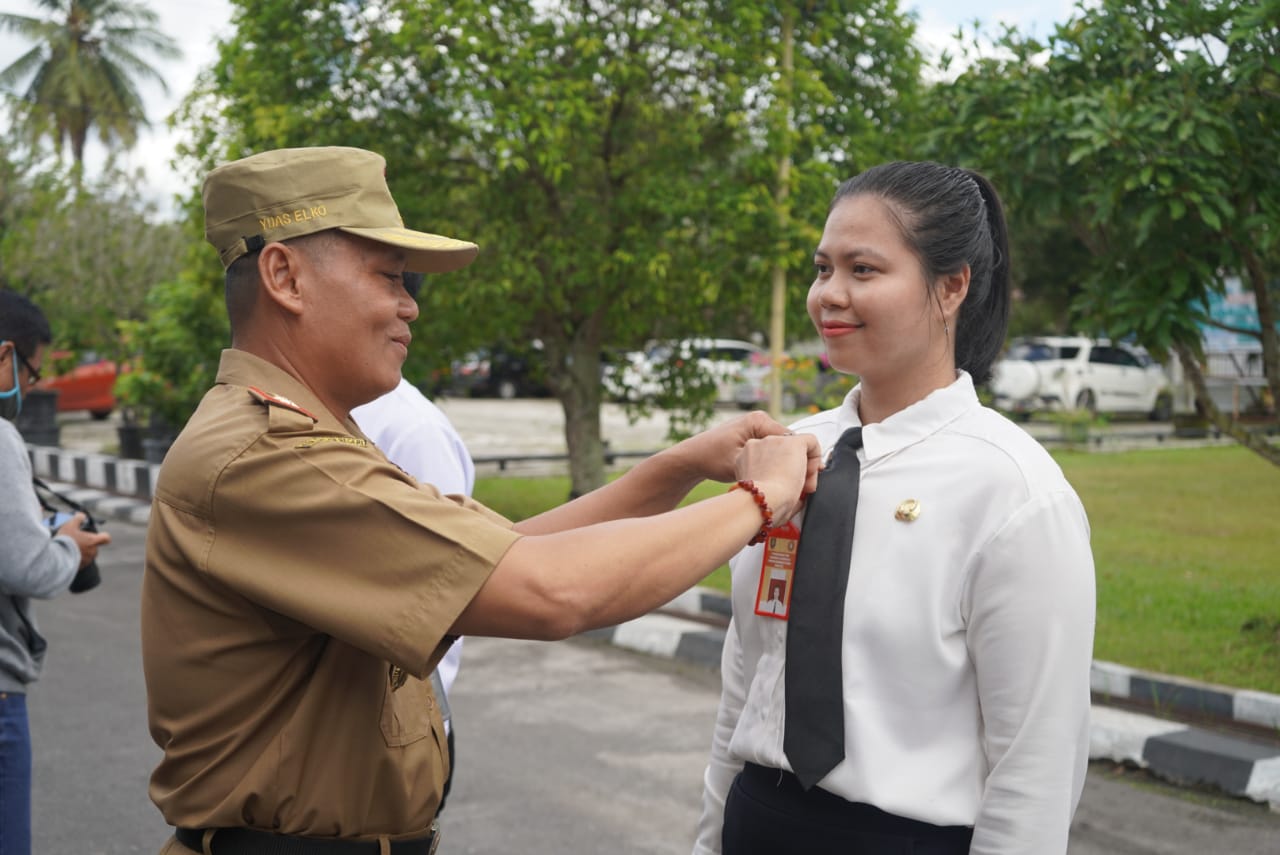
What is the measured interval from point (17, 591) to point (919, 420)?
2177mm

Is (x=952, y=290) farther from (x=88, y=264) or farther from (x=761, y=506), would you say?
(x=88, y=264)

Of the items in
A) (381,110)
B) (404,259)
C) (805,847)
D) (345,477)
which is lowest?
(805,847)

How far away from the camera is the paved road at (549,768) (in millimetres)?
4668

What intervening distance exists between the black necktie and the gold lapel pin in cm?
8

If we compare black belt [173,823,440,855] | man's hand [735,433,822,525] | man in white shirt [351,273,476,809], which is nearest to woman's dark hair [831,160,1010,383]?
man's hand [735,433,822,525]

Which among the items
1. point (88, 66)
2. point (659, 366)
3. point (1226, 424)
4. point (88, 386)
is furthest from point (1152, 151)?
point (88, 66)

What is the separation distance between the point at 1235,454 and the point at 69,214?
1662 cm

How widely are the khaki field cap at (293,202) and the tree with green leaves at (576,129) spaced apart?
6.98 m

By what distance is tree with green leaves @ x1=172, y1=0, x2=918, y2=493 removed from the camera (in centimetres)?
Result: 912

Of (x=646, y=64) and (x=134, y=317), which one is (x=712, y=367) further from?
(x=134, y=317)

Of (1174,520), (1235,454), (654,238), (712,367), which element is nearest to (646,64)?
(654,238)

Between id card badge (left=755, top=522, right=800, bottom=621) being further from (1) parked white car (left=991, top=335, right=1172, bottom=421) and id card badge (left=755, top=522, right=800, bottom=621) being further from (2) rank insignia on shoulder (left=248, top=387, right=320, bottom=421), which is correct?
(1) parked white car (left=991, top=335, right=1172, bottom=421)

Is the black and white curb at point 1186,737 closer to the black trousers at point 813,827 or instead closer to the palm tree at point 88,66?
the black trousers at point 813,827

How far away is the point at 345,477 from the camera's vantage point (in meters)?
1.65
